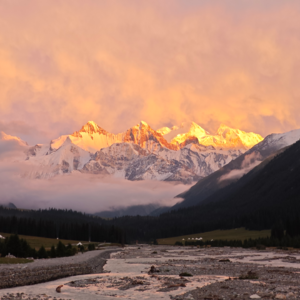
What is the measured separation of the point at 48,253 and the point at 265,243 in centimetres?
9281

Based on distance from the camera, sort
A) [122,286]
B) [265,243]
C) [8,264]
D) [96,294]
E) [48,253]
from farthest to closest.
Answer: [265,243], [48,253], [8,264], [122,286], [96,294]

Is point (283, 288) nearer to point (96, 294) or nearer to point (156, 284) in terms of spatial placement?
point (156, 284)

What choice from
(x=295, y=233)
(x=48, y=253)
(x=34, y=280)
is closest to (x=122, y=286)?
(x=34, y=280)

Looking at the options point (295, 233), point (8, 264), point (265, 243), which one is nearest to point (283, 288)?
point (8, 264)

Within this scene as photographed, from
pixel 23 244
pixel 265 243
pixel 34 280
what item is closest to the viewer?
pixel 34 280

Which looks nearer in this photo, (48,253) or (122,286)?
(122,286)

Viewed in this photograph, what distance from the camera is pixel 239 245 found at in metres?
172

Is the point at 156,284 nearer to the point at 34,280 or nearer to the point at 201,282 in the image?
the point at 201,282

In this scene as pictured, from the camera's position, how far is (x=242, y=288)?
40.7 m

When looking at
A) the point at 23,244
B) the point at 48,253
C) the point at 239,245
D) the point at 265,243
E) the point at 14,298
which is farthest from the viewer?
the point at 239,245

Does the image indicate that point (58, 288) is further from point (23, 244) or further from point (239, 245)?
point (239, 245)

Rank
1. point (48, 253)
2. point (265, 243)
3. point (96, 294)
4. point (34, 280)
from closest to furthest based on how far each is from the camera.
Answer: point (96, 294) < point (34, 280) < point (48, 253) < point (265, 243)

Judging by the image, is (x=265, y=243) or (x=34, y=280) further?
(x=265, y=243)

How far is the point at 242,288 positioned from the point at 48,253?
2743 inches
